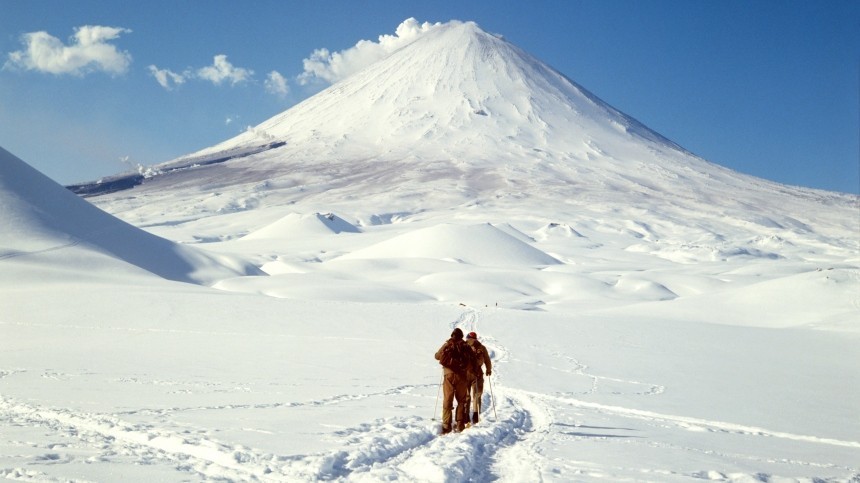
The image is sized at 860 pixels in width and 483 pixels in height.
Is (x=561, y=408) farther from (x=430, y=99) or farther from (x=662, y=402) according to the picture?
(x=430, y=99)

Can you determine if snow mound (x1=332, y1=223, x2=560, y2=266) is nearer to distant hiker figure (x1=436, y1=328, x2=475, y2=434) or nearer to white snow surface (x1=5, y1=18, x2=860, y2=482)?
white snow surface (x1=5, y1=18, x2=860, y2=482)

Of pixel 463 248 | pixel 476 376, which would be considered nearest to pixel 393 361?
pixel 476 376

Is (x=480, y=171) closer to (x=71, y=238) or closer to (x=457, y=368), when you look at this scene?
(x=71, y=238)

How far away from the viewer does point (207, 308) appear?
81.0 feet

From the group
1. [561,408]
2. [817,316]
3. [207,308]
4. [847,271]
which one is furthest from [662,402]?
[847,271]

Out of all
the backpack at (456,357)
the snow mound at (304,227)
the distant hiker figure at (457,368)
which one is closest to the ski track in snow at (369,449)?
the distant hiker figure at (457,368)

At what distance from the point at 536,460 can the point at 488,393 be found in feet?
16.0

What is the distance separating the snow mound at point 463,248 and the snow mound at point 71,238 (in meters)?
20.7

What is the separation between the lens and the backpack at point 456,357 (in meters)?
9.84

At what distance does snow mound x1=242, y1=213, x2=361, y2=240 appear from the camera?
91.5 meters

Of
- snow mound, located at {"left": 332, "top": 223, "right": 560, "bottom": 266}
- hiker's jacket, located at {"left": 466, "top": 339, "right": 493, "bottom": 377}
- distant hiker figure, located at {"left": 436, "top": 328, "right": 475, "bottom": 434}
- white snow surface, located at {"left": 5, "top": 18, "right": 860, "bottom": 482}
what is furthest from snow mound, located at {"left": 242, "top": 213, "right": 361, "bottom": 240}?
distant hiker figure, located at {"left": 436, "top": 328, "right": 475, "bottom": 434}

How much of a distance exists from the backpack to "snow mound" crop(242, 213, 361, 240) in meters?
82.1

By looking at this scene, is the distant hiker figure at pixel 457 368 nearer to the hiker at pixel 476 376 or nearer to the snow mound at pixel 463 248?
the hiker at pixel 476 376

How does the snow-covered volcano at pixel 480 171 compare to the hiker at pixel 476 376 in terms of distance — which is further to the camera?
the snow-covered volcano at pixel 480 171
